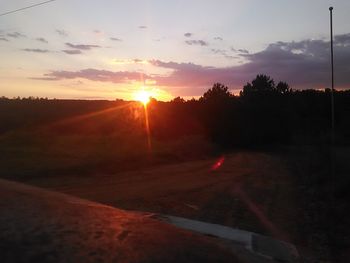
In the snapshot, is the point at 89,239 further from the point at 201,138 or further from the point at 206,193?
the point at 201,138

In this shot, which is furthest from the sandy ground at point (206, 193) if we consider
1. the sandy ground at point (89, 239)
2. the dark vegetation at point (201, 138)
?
the sandy ground at point (89, 239)

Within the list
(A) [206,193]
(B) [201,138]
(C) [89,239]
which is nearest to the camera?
(C) [89,239]

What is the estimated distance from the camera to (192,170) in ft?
88.2

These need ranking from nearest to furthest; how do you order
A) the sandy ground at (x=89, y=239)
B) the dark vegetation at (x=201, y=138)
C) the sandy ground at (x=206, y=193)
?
the sandy ground at (x=89, y=239), the sandy ground at (x=206, y=193), the dark vegetation at (x=201, y=138)

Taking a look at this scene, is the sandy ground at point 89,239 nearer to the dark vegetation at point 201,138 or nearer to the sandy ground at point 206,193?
the dark vegetation at point 201,138

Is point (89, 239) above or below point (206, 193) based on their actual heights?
above

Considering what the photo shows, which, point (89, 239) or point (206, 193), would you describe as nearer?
point (89, 239)

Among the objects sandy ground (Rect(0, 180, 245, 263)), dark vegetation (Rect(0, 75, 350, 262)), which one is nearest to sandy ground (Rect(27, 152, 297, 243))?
dark vegetation (Rect(0, 75, 350, 262))

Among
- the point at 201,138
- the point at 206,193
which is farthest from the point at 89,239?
the point at 201,138

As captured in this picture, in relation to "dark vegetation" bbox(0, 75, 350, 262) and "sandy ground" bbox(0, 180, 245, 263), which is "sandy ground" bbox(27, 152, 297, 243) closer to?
"dark vegetation" bbox(0, 75, 350, 262)

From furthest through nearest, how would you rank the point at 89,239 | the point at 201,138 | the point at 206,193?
the point at 201,138, the point at 206,193, the point at 89,239

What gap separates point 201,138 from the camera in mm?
47375

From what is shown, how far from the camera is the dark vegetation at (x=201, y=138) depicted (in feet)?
58.6

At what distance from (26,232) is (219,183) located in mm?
14444
